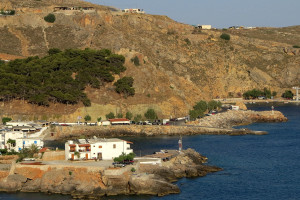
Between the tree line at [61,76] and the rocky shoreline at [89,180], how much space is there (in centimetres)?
4559

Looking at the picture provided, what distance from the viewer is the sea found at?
7119 cm

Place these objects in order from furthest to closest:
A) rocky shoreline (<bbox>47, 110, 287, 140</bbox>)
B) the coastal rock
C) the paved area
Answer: rocky shoreline (<bbox>47, 110, 287, 140</bbox>)
the paved area
the coastal rock

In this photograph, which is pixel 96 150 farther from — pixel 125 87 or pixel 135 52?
pixel 135 52

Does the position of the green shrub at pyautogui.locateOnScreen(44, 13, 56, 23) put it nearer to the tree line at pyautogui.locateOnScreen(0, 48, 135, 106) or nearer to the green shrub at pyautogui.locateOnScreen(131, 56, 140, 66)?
the tree line at pyautogui.locateOnScreen(0, 48, 135, 106)

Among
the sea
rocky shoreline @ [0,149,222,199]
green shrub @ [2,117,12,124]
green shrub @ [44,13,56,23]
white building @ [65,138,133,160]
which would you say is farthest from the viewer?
green shrub @ [44,13,56,23]

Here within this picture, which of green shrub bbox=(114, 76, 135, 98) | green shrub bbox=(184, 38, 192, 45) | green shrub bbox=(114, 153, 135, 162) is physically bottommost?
green shrub bbox=(114, 153, 135, 162)

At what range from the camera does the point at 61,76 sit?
12250cm

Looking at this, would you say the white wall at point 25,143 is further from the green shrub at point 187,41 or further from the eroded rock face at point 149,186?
the green shrub at point 187,41

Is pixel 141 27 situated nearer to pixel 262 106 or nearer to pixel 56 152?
pixel 262 106

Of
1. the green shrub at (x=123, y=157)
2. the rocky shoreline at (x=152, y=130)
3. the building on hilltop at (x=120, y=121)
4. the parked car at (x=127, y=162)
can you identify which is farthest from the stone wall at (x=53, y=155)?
the building on hilltop at (x=120, y=121)

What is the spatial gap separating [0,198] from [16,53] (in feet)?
273

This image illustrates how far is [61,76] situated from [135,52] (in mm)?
19694

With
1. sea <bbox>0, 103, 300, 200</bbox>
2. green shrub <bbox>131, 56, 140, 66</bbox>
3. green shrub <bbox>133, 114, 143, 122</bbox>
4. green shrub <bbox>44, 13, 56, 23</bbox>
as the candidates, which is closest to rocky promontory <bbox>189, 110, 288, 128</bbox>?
sea <bbox>0, 103, 300, 200</bbox>

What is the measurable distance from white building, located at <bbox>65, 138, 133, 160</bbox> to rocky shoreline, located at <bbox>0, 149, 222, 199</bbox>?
11.9ft
